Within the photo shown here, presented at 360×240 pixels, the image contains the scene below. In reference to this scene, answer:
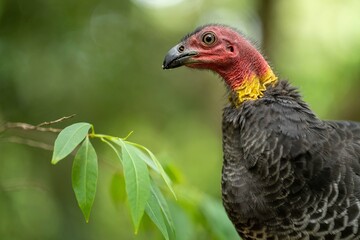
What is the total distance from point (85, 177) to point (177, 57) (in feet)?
3.50

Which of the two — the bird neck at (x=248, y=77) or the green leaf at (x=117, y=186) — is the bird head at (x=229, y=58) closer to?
the bird neck at (x=248, y=77)

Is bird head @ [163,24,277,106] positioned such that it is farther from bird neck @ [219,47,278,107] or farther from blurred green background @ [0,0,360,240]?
blurred green background @ [0,0,360,240]

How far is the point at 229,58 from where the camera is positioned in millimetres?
3258

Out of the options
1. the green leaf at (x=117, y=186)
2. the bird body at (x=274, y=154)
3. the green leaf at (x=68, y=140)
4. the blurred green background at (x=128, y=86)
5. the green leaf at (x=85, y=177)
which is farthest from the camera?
the blurred green background at (x=128, y=86)

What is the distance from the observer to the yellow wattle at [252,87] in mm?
3197

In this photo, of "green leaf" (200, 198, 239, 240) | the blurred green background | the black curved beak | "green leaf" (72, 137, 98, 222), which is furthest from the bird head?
"green leaf" (72, 137, 98, 222)

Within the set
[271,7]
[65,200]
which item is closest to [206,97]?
[271,7]

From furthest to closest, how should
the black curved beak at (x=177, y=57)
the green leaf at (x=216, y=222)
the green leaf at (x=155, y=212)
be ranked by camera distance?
the green leaf at (x=216, y=222)
the black curved beak at (x=177, y=57)
the green leaf at (x=155, y=212)

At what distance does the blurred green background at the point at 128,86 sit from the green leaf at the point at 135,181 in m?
0.83

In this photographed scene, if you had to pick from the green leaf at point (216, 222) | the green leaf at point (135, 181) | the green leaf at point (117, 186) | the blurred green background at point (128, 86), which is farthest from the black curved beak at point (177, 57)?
the green leaf at point (216, 222)

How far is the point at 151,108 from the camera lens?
7020 mm

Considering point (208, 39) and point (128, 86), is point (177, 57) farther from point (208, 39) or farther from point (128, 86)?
point (128, 86)

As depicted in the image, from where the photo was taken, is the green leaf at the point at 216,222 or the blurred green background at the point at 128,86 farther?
the blurred green background at the point at 128,86

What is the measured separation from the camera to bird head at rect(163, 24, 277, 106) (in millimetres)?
3227
